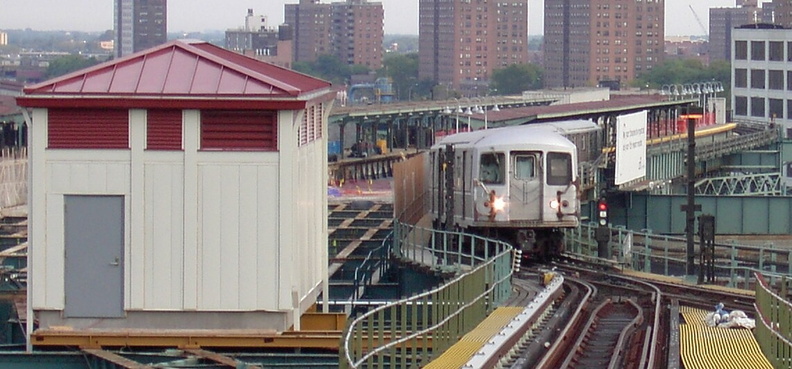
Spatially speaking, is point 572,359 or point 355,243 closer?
point 572,359

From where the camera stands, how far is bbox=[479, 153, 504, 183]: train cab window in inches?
1272

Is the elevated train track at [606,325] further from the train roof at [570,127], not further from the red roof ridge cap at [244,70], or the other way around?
the train roof at [570,127]

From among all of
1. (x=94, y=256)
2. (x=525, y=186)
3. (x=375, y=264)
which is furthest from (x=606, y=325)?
(x=375, y=264)

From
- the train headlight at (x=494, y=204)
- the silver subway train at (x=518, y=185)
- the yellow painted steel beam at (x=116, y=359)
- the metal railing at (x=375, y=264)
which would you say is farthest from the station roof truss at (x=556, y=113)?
the yellow painted steel beam at (x=116, y=359)

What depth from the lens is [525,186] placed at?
106 feet

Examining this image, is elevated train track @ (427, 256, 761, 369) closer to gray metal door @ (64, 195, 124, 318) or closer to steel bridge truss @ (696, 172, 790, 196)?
gray metal door @ (64, 195, 124, 318)

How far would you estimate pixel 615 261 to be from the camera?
33.9m

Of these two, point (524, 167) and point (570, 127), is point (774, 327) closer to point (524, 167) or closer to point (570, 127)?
point (524, 167)

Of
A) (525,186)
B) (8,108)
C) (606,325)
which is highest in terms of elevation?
(8,108)

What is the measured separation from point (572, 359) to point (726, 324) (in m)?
3.70

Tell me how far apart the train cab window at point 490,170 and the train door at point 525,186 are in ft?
0.83

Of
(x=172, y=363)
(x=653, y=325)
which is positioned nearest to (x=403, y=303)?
(x=172, y=363)

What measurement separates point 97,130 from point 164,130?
0.78 m

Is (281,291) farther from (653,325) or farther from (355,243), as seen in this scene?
(355,243)
